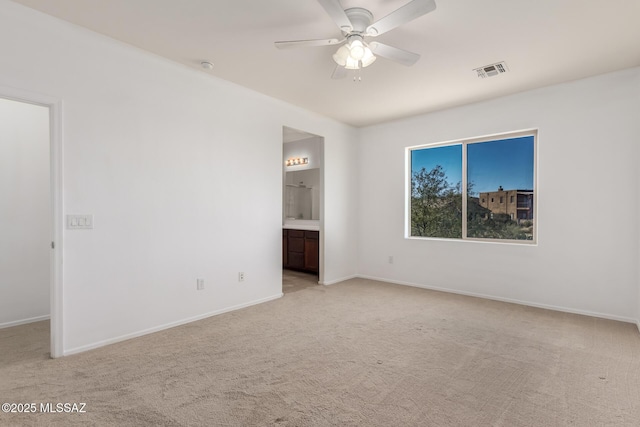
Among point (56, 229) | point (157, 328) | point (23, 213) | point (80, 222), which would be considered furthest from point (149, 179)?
point (23, 213)

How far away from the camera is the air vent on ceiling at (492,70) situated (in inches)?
133

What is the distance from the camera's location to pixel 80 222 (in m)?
2.74

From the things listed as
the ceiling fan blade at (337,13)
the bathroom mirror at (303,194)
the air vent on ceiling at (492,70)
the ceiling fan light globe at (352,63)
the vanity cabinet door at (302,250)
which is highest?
the air vent on ceiling at (492,70)

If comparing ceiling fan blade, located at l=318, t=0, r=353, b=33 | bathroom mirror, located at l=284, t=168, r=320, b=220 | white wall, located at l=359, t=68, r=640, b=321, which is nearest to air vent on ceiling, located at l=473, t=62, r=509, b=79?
white wall, located at l=359, t=68, r=640, b=321

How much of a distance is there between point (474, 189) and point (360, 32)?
10.6ft

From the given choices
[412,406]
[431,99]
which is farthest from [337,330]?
[431,99]

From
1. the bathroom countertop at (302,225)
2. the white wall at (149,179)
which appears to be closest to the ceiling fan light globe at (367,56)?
the white wall at (149,179)

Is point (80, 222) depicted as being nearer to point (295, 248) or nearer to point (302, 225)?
point (295, 248)

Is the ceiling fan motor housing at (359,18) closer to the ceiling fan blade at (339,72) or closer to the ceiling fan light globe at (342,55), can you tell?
the ceiling fan light globe at (342,55)

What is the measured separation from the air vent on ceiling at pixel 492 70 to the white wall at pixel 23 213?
4885 millimetres

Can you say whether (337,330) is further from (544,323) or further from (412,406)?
(544,323)

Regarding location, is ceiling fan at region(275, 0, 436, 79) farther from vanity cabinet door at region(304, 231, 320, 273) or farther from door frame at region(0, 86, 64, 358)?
vanity cabinet door at region(304, 231, 320, 273)

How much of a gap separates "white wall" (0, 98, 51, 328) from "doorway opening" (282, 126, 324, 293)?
10.4 ft

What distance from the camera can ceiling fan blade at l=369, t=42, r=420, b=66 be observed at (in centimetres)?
260
